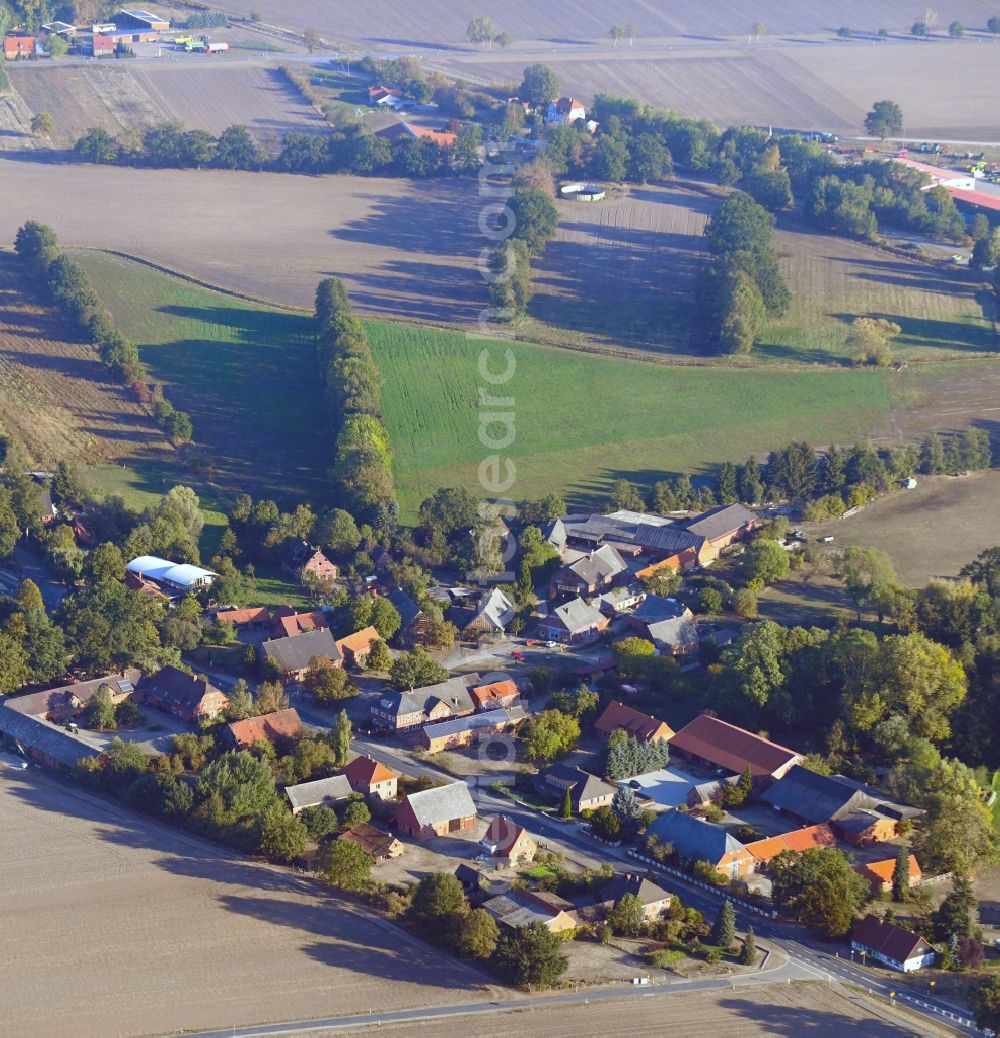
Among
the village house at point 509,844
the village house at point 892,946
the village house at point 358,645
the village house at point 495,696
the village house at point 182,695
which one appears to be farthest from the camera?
the village house at point 358,645

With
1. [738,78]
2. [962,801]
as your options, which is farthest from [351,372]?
[738,78]

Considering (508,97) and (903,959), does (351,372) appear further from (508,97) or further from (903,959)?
(508,97)

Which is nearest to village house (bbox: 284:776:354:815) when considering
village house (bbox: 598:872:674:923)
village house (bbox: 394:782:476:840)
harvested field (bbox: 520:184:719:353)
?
village house (bbox: 394:782:476:840)

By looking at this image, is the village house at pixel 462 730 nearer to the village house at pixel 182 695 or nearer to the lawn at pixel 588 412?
the village house at pixel 182 695

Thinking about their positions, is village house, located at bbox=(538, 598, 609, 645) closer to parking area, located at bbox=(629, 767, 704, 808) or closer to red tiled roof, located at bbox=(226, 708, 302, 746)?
parking area, located at bbox=(629, 767, 704, 808)

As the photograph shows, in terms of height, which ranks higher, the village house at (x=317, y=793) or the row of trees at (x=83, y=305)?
the row of trees at (x=83, y=305)

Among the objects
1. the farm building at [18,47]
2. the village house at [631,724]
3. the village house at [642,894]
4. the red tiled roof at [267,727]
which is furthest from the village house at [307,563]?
the farm building at [18,47]

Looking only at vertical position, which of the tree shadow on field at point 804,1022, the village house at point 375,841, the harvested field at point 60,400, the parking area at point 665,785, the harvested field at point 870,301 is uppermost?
the harvested field at point 870,301
